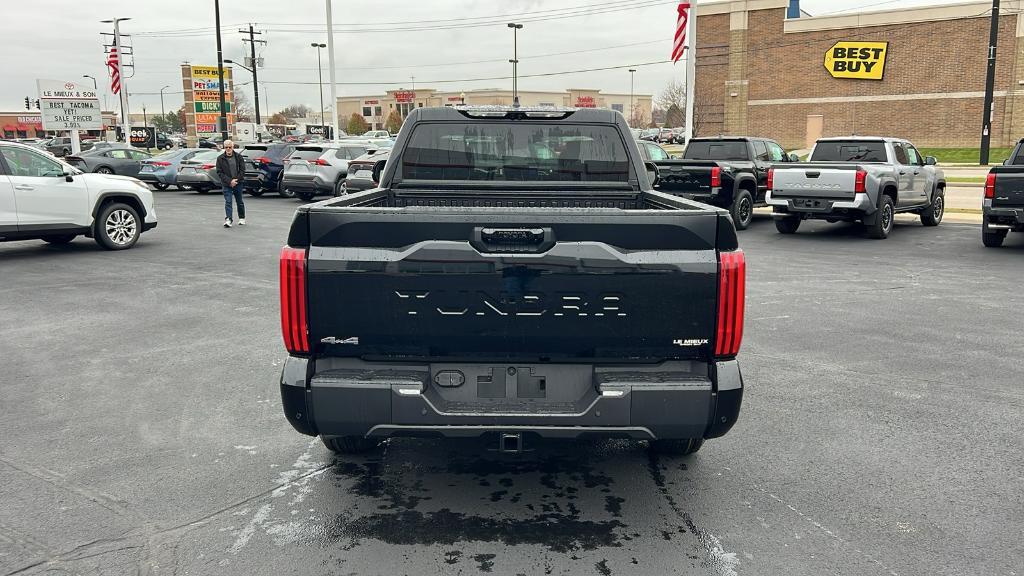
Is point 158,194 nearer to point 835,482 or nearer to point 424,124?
point 424,124

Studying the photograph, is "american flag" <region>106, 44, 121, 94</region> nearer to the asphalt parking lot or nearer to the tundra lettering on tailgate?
the asphalt parking lot

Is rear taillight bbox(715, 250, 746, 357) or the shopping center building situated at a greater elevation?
the shopping center building

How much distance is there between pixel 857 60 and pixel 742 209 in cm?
3456

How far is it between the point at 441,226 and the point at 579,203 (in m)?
2.07

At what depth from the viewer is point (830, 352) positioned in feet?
23.8

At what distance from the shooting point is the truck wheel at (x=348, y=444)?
4.68m

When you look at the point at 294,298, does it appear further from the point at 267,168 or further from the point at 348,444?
the point at 267,168

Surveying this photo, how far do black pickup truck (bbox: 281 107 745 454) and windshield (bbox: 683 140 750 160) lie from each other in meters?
14.5

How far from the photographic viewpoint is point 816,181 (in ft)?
48.8

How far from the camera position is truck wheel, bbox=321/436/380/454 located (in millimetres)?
4680

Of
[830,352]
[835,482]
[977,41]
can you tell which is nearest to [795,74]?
[977,41]

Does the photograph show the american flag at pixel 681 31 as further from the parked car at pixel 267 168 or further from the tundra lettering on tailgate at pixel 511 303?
the tundra lettering on tailgate at pixel 511 303

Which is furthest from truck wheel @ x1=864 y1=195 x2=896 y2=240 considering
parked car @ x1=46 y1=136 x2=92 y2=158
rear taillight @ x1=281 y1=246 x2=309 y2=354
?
parked car @ x1=46 y1=136 x2=92 y2=158

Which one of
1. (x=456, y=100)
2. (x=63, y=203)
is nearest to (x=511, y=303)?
(x=63, y=203)
